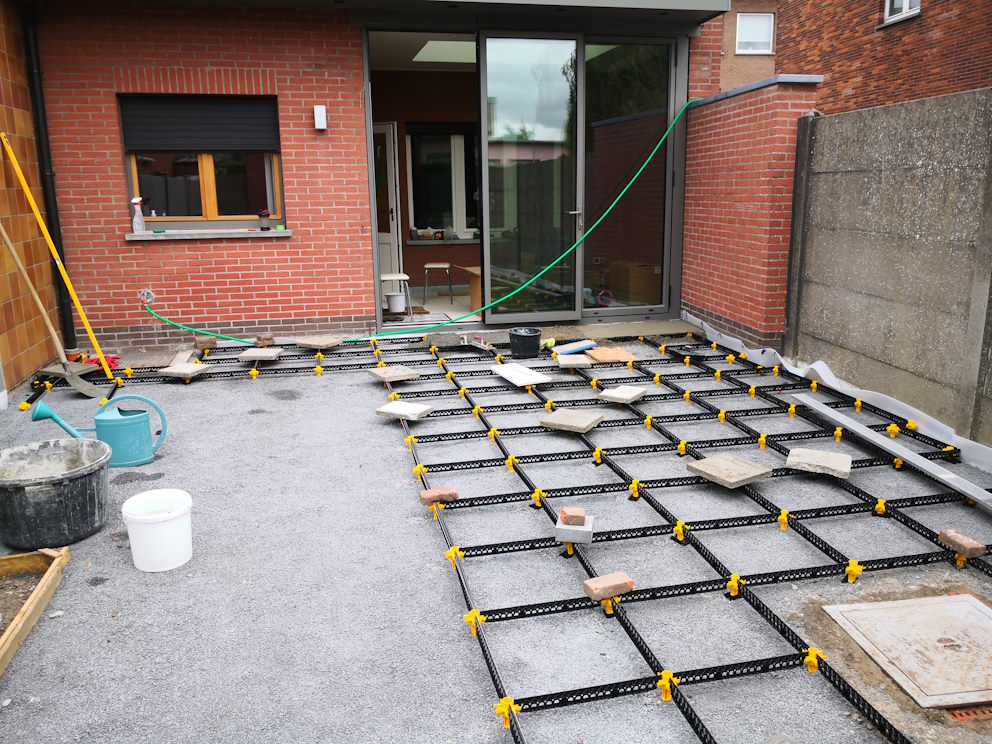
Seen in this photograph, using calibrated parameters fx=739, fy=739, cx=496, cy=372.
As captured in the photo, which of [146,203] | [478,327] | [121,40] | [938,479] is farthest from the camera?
[478,327]

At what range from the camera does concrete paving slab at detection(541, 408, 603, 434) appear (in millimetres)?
4918

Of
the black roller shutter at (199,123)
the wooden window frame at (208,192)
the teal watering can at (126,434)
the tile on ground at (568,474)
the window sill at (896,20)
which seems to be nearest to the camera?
the tile on ground at (568,474)

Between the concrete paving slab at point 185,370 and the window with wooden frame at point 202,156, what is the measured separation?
1760mm

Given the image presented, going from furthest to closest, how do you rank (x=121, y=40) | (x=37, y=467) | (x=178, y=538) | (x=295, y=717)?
1. (x=121, y=40)
2. (x=37, y=467)
3. (x=178, y=538)
4. (x=295, y=717)

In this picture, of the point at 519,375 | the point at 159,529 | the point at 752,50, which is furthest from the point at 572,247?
the point at 752,50

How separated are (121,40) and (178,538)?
5.64 meters

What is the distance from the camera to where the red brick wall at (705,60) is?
8.03 m

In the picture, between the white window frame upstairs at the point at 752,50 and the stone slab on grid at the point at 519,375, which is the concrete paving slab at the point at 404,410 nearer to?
the stone slab on grid at the point at 519,375

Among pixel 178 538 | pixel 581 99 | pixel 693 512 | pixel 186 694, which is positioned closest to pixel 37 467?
pixel 178 538

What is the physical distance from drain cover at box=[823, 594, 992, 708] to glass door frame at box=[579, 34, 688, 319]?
18.8ft

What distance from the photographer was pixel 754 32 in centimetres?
1906

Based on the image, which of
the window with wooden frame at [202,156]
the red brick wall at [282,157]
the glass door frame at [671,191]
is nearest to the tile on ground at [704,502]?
the glass door frame at [671,191]

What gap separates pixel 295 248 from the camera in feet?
25.0

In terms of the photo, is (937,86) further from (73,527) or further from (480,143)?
(73,527)
